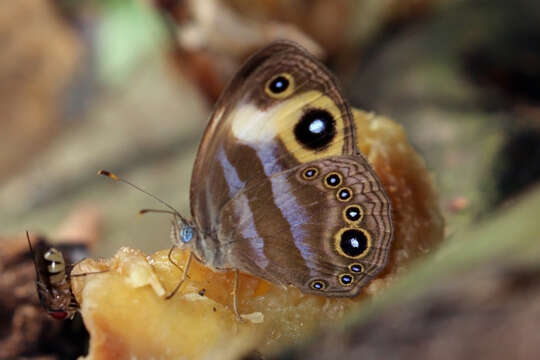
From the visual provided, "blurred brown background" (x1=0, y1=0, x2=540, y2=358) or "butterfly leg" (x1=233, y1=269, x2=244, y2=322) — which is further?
"blurred brown background" (x1=0, y1=0, x2=540, y2=358)

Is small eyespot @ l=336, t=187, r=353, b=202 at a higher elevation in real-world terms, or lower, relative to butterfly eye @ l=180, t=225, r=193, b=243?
higher

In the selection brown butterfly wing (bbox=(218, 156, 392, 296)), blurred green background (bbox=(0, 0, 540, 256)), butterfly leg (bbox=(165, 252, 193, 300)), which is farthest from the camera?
blurred green background (bbox=(0, 0, 540, 256))

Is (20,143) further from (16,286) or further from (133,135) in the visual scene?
(16,286)

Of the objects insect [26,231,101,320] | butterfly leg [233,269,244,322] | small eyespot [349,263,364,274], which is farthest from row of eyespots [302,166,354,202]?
insect [26,231,101,320]

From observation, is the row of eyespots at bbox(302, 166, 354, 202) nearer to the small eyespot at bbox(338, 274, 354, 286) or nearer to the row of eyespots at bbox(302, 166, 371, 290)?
the row of eyespots at bbox(302, 166, 371, 290)

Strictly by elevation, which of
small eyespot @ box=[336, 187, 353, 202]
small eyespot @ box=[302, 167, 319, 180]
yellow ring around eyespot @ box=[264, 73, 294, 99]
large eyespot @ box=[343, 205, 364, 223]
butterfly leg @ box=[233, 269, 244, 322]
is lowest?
butterfly leg @ box=[233, 269, 244, 322]

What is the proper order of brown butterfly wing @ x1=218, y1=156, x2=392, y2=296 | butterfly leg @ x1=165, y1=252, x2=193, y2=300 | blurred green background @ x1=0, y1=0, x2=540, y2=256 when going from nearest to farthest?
butterfly leg @ x1=165, y1=252, x2=193, y2=300 → brown butterfly wing @ x1=218, y1=156, x2=392, y2=296 → blurred green background @ x1=0, y1=0, x2=540, y2=256
